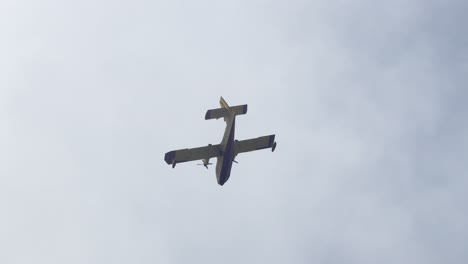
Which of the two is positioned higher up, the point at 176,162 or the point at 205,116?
the point at 205,116

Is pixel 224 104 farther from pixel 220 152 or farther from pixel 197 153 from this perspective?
pixel 197 153

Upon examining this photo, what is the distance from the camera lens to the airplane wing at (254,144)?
99581mm

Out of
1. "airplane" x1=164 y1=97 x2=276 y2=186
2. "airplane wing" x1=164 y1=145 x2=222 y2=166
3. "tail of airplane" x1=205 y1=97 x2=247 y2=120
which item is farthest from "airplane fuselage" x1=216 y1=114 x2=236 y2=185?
"airplane wing" x1=164 y1=145 x2=222 y2=166

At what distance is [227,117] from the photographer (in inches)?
3836

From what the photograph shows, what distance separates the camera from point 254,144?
100 meters

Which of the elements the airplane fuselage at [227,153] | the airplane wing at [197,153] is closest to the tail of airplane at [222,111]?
the airplane fuselage at [227,153]

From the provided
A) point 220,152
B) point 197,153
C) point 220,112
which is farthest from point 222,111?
point 197,153

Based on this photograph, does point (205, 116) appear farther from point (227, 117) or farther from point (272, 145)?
point (272, 145)

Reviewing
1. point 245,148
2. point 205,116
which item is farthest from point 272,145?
point 205,116

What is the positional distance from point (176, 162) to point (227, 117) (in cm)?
867

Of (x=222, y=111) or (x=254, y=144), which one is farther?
(x=254, y=144)

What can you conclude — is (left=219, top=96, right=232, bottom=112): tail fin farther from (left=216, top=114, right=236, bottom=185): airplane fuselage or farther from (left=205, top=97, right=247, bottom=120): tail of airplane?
(left=216, top=114, right=236, bottom=185): airplane fuselage

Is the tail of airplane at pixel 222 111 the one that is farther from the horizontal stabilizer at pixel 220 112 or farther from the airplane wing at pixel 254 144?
the airplane wing at pixel 254 144

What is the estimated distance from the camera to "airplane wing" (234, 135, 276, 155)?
327ft
